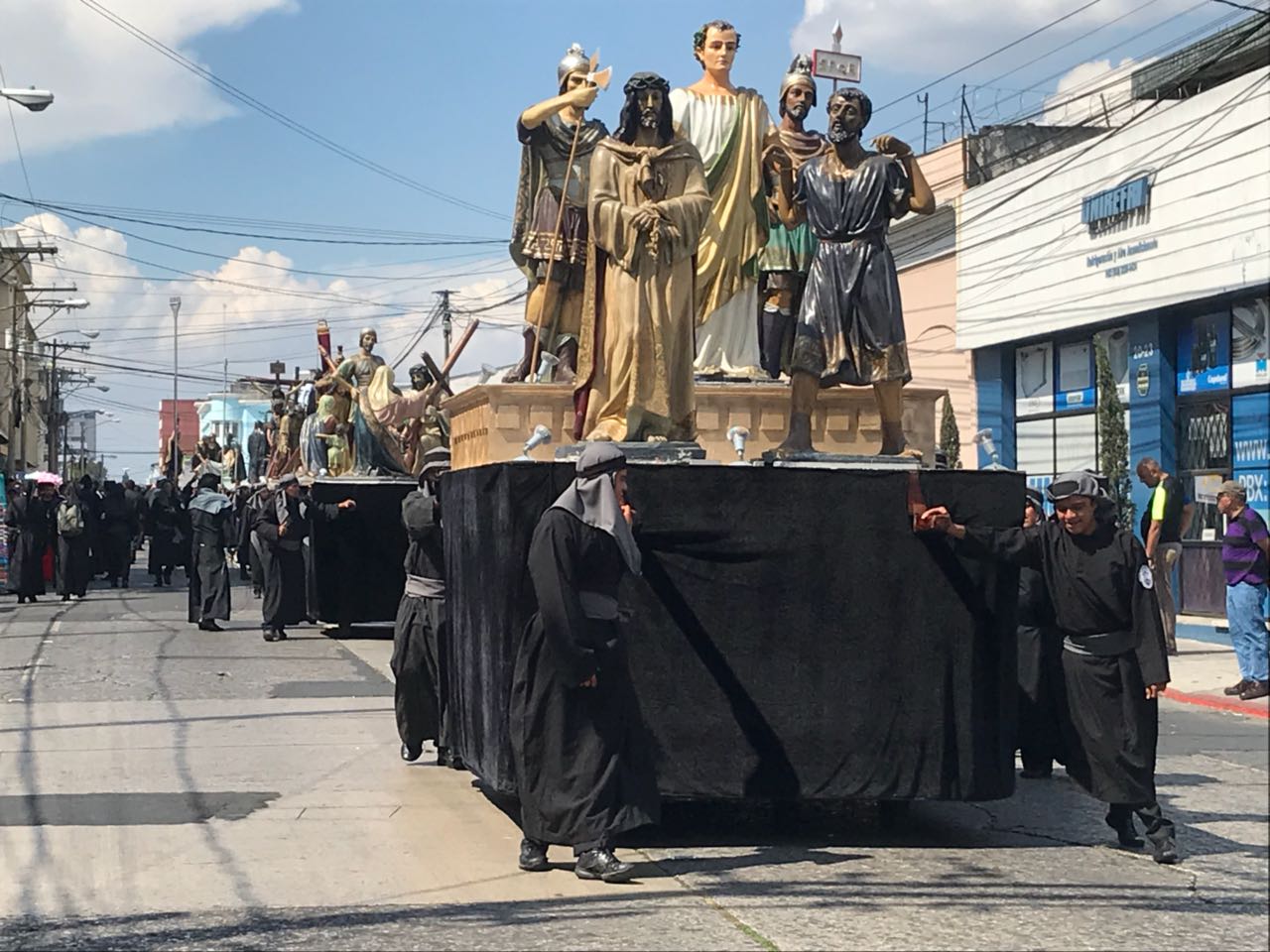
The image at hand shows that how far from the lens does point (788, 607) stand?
751cm

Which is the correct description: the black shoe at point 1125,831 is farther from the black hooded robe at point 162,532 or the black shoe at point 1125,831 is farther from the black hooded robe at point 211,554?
the black hooded robe at point 162,532

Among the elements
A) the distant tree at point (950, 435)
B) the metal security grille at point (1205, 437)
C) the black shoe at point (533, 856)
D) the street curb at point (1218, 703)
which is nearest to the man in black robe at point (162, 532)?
the distant tree at point (950, 435)

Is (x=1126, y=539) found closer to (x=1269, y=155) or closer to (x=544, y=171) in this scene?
(x=544, y=171)

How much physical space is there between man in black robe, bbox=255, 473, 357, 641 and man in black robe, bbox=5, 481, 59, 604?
25.0ft

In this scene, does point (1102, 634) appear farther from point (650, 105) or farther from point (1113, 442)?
point (1113, 442)

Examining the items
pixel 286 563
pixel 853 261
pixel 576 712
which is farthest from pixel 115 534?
pixel 576 712

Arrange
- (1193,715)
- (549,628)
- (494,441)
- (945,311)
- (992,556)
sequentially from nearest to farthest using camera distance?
(549,628)
(992,556)
(494,441)
(1193,715)
(945,311)

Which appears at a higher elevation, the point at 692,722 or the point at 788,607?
the point at 788,607

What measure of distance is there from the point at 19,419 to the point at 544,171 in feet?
159

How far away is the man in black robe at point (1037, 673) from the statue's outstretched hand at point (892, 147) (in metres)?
1.86

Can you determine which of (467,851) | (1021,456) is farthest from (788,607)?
(1021,456)

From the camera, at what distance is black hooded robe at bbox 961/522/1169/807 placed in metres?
7.29

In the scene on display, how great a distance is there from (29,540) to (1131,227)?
16154 millimetres

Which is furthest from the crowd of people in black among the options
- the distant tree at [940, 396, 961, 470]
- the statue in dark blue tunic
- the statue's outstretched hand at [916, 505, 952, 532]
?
the distant tree at [940, 396, 961, 470]
